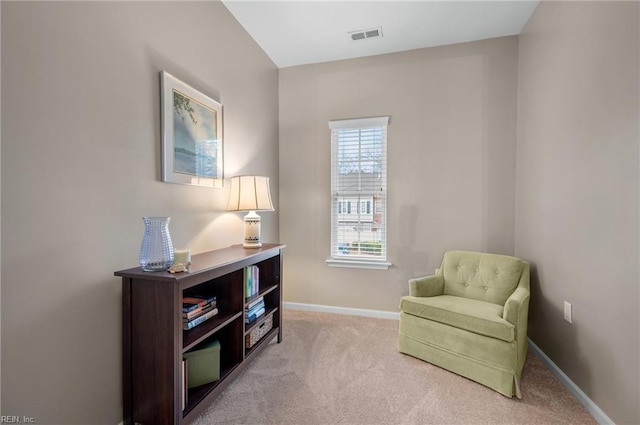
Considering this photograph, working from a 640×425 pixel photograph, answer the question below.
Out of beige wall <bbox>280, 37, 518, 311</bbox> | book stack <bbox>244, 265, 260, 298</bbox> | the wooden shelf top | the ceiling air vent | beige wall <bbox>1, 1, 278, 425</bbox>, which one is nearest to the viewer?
beige wall <bbox>1, 1, 278, 425</bbox>

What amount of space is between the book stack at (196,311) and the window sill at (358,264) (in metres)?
1.54

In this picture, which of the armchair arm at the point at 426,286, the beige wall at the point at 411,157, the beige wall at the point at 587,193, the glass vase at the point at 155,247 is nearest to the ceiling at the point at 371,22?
the beige wall at the point at 411,157

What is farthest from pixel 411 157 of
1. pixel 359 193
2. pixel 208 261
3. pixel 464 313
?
pixel 208 261

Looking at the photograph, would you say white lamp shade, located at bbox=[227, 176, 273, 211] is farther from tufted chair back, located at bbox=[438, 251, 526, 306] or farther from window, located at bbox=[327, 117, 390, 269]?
tufted chair back, located at bbox=[438, 251, 526, 306]

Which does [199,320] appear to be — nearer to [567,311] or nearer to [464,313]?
[464,313]

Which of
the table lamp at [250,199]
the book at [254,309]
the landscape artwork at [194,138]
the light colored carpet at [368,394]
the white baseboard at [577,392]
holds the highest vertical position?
the landscape artwork at [194,138]

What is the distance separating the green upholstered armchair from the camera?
1.81 m

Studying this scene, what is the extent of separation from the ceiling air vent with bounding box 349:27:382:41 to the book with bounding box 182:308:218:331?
2.65 m

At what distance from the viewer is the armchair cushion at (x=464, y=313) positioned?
1823 mm

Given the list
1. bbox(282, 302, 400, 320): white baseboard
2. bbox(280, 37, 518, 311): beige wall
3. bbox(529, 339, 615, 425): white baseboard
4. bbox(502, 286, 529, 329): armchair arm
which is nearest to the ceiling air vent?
bbox(280, 37, 518, 311): beige wall

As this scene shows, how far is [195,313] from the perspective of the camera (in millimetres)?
1654

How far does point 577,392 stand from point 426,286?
1.06 metres

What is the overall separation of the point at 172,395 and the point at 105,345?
1.36ft

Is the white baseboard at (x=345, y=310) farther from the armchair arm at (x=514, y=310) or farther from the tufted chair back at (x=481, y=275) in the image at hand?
the armchair arm at (x=514, y=310)
